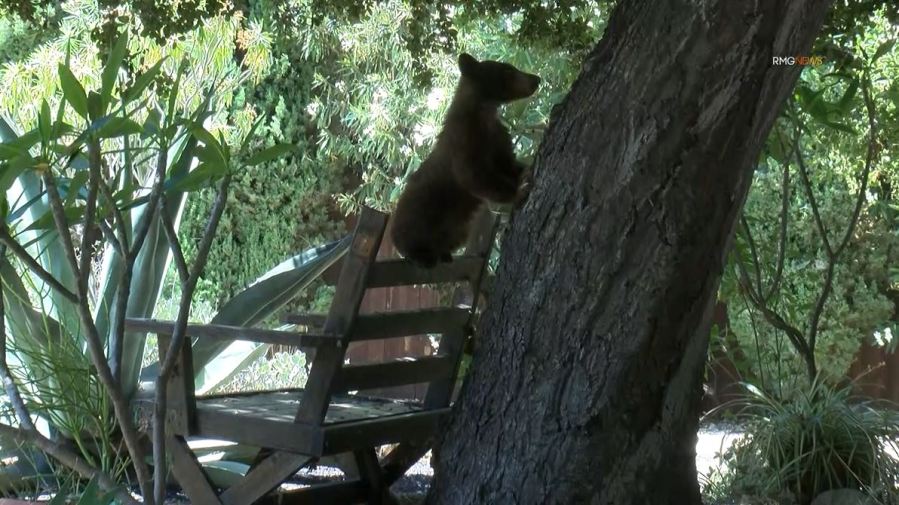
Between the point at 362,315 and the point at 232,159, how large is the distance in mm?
960

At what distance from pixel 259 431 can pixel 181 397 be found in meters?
0.28

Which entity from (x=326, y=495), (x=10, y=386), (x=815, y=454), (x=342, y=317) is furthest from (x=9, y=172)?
(x=815, y=454)

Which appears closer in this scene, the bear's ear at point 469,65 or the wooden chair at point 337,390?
the wooden chair at point 337,390

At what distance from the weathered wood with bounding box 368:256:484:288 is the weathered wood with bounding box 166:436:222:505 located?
0.79 m

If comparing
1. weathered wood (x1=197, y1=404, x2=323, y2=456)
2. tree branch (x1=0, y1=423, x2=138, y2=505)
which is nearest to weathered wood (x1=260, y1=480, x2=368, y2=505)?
weathered wood (x1=197, y1=404, x2=323, y2=456)

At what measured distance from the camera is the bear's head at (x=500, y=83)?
12.3 feet

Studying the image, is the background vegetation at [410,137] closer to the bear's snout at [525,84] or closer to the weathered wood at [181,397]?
the weathered wood at [181,397]

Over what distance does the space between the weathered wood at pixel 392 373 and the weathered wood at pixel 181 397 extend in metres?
0.46

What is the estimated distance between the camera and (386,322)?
10.3ft

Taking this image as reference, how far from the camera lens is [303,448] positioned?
9.45 feet

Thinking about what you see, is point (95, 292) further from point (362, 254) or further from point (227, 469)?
point (362, 254)

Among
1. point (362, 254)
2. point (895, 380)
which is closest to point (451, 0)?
point (362, 254)

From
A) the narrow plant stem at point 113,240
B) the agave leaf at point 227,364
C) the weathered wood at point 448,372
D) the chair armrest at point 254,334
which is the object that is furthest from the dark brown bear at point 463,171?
the narrow plant stem at point 113,240

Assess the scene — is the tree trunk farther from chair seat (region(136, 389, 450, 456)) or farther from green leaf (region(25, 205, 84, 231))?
green leaf (region(25, 205, 84, 231))
